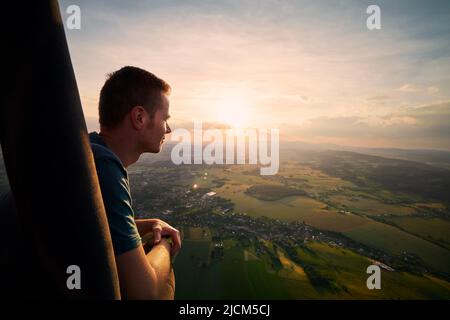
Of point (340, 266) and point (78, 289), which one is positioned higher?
point (78, 289)

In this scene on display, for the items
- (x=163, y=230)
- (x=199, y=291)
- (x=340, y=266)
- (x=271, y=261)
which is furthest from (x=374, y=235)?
(x=163, y=230)

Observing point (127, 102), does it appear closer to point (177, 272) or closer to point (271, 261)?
point (177, 272)

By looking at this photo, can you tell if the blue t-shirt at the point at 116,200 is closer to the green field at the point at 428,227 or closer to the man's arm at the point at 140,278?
the man's arm at the point at 140,278

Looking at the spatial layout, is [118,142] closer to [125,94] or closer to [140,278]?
[125,94]

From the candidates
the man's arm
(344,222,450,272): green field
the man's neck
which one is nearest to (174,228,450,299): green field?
(344,222,450,272): green field

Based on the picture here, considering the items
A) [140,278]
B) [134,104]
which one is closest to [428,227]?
[134,104]

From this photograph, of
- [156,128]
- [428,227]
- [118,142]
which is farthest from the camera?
[428,227]

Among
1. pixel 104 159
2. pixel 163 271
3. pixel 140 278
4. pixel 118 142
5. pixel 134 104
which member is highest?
pixel 134 104
